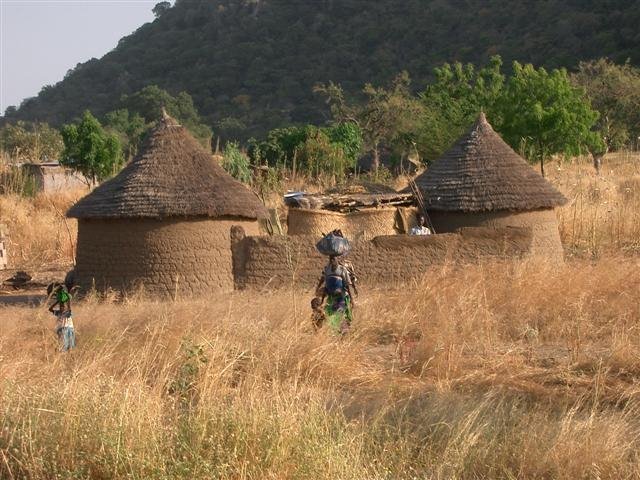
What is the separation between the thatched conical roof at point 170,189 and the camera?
10.3 m

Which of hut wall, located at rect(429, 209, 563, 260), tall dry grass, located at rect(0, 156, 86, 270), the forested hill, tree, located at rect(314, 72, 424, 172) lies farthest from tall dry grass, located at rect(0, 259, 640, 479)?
the forested hill

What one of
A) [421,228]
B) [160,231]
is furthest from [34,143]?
[421,228]

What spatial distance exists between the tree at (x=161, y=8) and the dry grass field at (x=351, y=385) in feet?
154

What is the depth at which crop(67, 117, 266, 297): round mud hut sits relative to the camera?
10297 millimetres

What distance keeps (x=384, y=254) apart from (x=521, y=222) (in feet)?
6.26

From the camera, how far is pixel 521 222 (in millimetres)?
11227

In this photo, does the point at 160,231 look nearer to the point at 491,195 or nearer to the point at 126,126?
the point at 491,195

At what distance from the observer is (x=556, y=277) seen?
342 inches

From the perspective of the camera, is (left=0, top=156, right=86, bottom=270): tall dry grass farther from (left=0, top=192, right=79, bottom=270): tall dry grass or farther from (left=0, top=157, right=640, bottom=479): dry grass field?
(left=0, top=157, right=640, bottom=479): dry grass field

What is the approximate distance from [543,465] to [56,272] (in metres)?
11.3

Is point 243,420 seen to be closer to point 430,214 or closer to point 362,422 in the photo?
point 362,422

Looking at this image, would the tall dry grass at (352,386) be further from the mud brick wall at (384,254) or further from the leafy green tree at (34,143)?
the leafy green tree at (34,143)

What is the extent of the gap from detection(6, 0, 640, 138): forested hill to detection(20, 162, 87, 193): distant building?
13961 millimetres

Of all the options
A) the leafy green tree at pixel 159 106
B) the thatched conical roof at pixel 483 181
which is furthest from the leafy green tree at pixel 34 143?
the thatched conical roof at pixel 483 181
